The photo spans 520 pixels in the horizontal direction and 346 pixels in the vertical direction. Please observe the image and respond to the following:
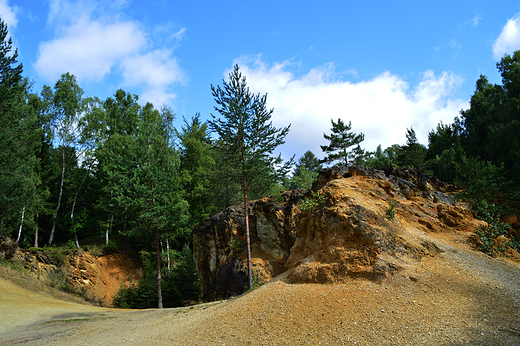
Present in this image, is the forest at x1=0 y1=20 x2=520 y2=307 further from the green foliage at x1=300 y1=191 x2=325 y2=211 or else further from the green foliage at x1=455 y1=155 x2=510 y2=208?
the green foliage at x1=300 y1=191 x2=325 y2=211

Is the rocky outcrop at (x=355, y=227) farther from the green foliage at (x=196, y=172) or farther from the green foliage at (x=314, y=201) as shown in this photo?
the green foliage at (x=196, y=172)

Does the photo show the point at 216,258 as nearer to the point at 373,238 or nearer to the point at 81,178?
the point at 373,238

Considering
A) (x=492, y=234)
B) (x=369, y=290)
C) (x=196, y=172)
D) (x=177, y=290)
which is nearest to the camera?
(x=369, y=290)

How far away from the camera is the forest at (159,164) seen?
1708 cm

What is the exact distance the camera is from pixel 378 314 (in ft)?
21.0

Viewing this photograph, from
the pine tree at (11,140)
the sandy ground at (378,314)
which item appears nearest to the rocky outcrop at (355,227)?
the sandy ground at (378,314)

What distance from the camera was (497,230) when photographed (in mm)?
9531

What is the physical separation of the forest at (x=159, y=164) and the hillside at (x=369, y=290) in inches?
78.2

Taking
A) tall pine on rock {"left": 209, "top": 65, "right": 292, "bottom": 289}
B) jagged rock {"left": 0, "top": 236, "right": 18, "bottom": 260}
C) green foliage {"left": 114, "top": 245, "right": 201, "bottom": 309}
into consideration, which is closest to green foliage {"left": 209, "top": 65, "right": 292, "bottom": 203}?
tall pine on rock {"left": 209, "top": 65, "right": 292, "bottom": 289}

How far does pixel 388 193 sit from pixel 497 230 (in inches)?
139

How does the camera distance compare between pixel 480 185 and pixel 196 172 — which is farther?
pixel 196 172

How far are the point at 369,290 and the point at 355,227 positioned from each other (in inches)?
79.1

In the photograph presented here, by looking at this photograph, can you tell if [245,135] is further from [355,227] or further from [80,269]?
[80,269]

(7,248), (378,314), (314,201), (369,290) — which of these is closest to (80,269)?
(7,248)
